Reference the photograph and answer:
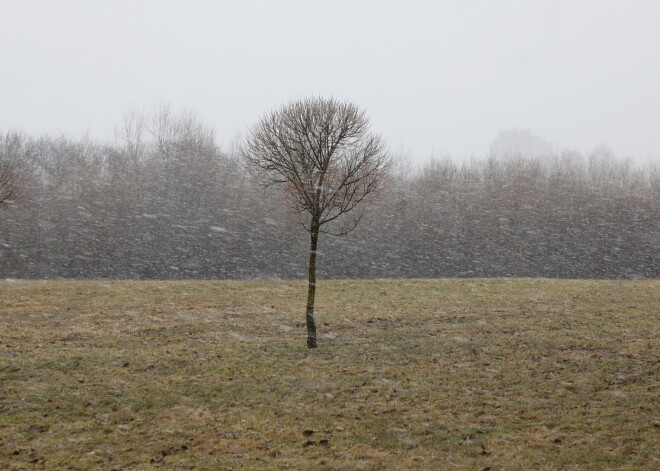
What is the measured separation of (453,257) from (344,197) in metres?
27.9

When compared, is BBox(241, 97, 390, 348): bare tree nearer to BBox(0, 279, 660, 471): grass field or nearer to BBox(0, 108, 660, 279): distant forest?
BBox(0, 279, 660, 471): grass field

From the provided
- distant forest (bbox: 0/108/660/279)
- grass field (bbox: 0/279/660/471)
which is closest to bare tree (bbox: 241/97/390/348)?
grass field (bbox: 0/279/660/471)

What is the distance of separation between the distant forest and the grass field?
18890 millimetres

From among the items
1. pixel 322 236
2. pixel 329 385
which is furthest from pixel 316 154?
pixel 322 236

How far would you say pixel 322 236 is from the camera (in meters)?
39.6

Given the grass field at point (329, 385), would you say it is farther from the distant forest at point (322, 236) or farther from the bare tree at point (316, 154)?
the distant forest at point (322, 236)

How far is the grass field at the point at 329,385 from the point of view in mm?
7355

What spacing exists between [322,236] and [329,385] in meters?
29.1

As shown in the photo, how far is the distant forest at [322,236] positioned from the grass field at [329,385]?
18890 millimetres

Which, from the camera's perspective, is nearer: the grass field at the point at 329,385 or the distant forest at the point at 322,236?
the grass field at the point at 329,385

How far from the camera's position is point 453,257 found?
131 ft

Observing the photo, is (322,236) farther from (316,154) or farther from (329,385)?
(329,385)

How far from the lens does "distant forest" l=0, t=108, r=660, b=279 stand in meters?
37.0

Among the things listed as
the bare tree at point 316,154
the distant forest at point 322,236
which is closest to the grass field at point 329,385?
the bare tree at point 316,154
